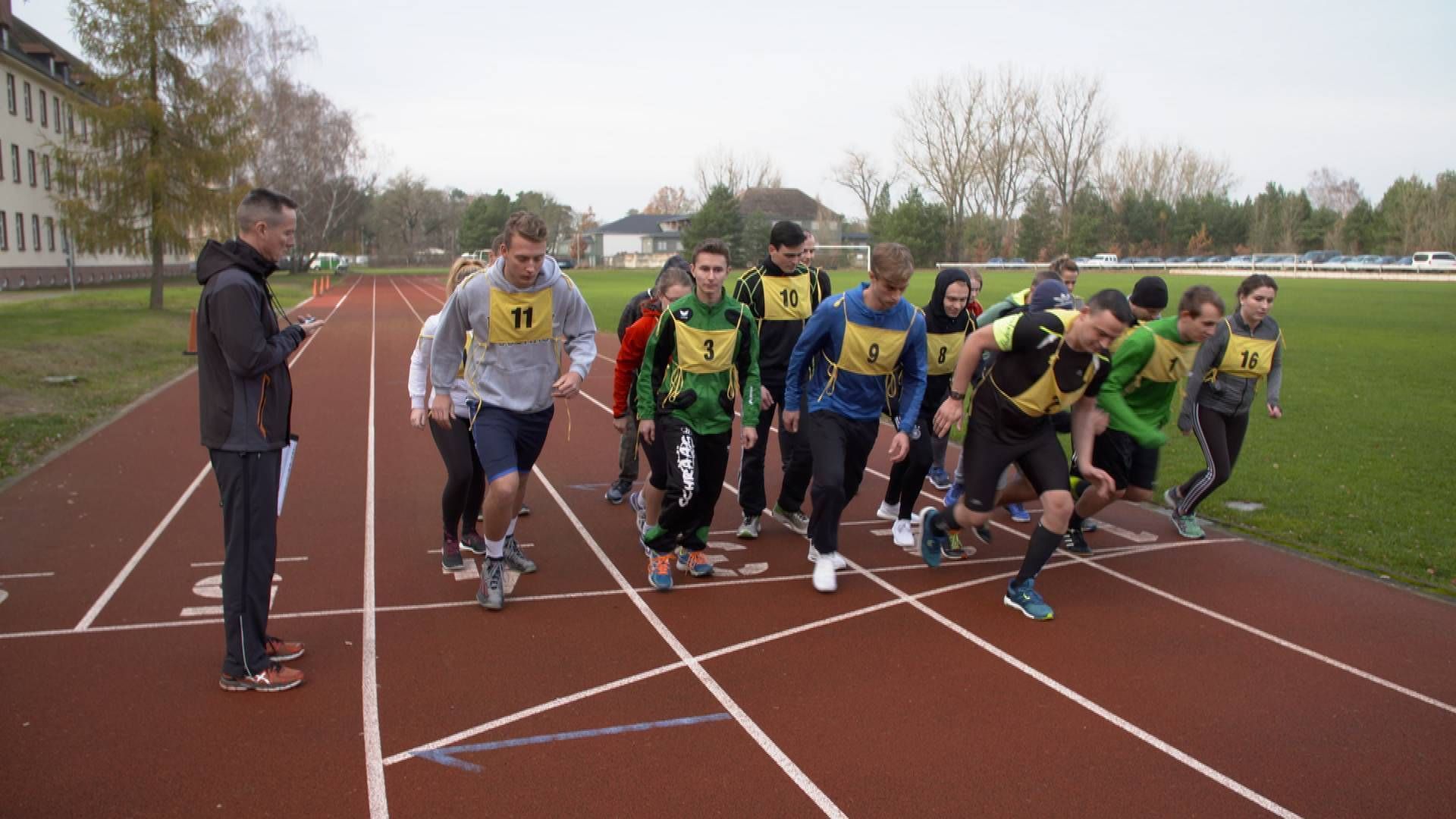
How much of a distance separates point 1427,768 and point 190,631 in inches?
229

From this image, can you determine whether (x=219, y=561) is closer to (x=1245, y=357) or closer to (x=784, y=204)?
(x=1245, y=357)

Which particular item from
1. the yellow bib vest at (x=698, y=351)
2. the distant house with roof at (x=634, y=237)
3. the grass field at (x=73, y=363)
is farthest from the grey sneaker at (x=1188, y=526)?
the distant house with roof at (x=634, y=237)

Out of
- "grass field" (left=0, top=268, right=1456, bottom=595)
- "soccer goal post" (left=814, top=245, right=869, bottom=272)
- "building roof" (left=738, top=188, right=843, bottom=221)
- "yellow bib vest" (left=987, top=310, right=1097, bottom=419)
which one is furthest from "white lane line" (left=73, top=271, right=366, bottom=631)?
"building roof" (left=738, top=188, right=843, bottom=221)

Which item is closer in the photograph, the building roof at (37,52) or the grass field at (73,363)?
the grass field at (73,363)

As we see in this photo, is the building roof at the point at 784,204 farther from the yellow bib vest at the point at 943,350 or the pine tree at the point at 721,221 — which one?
the yellow bib vest at the point at 943,350

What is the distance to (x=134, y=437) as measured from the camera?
11.0 meters

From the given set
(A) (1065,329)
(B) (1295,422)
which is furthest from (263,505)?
(B) (1295,422)

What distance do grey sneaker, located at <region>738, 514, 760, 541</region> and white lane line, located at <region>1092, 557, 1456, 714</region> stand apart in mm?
2381

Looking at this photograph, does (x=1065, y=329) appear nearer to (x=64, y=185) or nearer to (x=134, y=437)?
(x=134, y=437)

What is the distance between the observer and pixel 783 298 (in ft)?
22.9

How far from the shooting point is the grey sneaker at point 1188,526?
7352mm

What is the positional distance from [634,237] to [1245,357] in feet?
340

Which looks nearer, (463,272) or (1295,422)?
(463,272)

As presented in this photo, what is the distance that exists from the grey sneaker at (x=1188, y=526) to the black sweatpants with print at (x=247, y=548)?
6.20 meters
